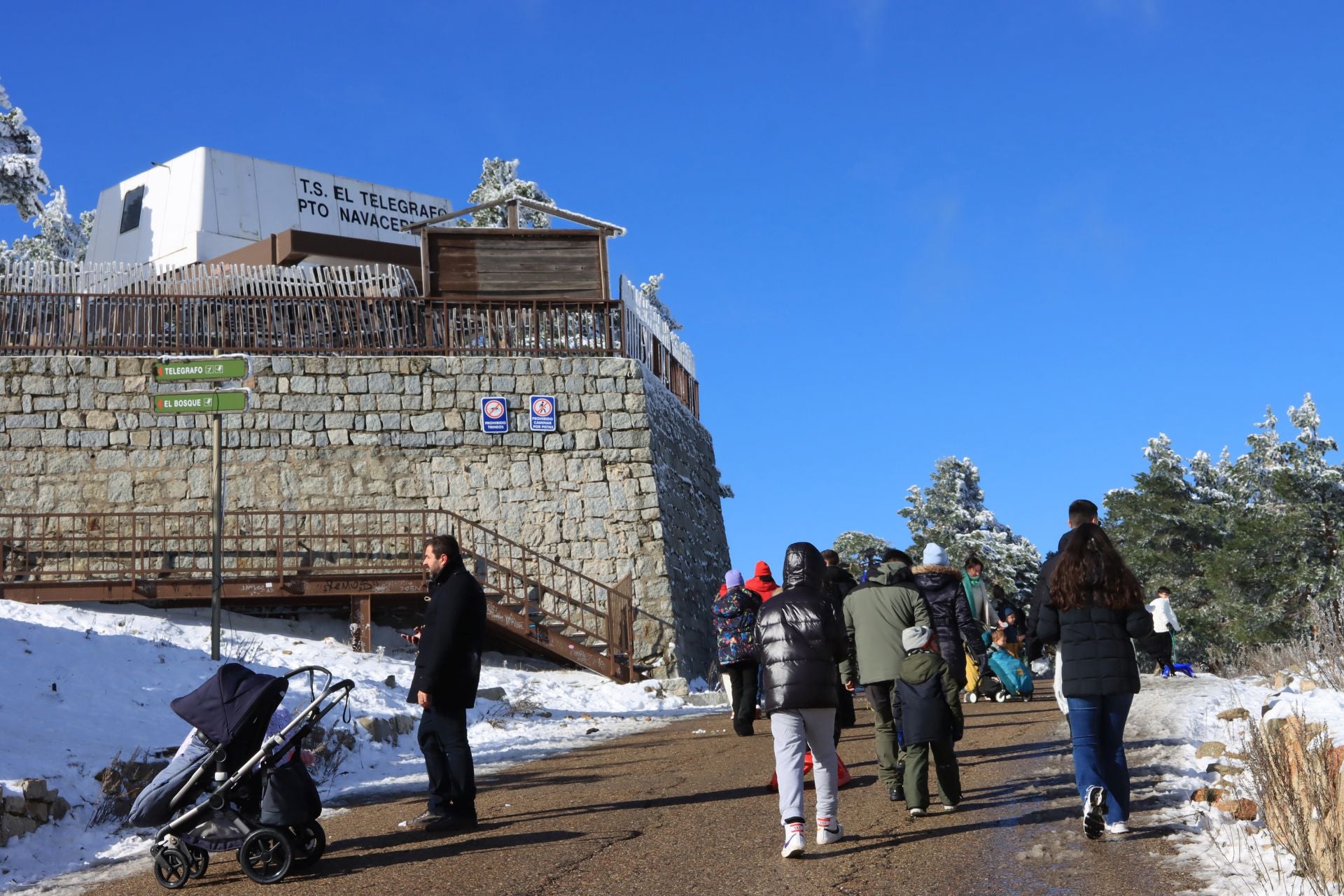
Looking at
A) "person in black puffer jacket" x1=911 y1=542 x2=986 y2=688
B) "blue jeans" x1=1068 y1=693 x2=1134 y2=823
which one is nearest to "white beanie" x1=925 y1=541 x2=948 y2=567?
"person in black puffer jacket" x1=911 y1=542 x2=986 y2=688

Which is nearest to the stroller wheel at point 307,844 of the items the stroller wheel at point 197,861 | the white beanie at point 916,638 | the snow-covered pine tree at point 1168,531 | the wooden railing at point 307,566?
the stroller wheel at point 197,861

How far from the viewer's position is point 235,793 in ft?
20.7

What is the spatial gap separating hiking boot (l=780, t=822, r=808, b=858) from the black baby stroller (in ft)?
7.66

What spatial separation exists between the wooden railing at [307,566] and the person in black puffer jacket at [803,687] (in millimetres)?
11441

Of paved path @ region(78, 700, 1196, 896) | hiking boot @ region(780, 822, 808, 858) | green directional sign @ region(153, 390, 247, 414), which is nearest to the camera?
paved path @ region(78, 700, 1196, 896)

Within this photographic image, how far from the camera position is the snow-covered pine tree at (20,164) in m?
26.1

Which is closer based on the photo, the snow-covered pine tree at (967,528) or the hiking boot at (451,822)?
the hiking boot at (451,822)

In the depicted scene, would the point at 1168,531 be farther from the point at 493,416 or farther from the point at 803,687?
the point at 803,687

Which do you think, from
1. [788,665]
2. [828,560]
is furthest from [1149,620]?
[828,560]

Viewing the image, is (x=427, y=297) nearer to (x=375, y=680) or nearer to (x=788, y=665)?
(x=375, y=680)

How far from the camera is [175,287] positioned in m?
20.7

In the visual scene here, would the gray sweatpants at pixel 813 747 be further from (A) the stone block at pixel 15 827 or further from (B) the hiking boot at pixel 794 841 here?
(A) the stone block at pixel 15 827

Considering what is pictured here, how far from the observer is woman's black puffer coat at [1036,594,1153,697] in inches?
244

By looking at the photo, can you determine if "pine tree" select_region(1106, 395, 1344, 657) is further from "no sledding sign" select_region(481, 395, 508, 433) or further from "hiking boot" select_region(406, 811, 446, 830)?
"hiking boot" select_region(406, 811, 446, 830)
